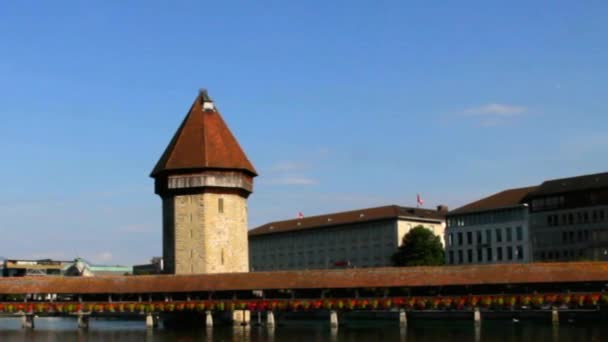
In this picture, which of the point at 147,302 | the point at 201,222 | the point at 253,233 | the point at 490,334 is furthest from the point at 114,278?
the point at 253,233

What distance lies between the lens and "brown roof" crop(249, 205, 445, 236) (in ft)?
276

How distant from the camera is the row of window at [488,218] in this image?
2896 inches

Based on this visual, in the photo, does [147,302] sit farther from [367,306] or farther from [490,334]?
[490,334]

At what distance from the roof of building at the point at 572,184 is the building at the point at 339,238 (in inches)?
559

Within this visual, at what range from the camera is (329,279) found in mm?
44094

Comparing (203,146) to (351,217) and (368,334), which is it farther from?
(351,217)

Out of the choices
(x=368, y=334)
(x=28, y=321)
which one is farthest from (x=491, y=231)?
(x=28, y=321)

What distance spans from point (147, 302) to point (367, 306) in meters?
11.1

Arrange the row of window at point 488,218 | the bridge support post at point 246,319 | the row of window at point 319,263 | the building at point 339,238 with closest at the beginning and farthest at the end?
the bridge support post at point 246,319 < the row of window at point 488,218 < the building at point 339,238 < the row of window at point 319,263

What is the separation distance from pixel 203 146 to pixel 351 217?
36.7m

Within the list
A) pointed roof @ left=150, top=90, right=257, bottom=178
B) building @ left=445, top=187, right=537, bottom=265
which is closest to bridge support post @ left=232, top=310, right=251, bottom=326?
pointed roof @ left=150, top=90, right=257, bottom=178

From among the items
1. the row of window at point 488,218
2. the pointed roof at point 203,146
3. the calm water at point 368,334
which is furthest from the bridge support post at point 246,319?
the row of window at point 488,218

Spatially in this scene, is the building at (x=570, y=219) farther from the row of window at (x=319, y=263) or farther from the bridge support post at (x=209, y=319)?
the bridge support post at (x=209, y=319)

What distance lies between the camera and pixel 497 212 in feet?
246
